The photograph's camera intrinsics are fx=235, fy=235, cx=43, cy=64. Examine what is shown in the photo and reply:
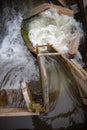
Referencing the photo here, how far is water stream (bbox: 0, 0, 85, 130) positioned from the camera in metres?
5.12

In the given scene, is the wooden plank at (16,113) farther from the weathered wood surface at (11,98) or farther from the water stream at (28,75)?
the weathered wood surface at (11,98)

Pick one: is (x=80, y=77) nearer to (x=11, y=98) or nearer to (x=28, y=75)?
(x=11, y=98)

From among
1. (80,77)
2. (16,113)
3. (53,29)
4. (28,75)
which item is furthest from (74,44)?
(16,113)

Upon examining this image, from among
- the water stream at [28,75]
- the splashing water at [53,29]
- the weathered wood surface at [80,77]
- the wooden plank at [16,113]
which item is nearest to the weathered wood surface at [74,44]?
the splashing water at [53,29]

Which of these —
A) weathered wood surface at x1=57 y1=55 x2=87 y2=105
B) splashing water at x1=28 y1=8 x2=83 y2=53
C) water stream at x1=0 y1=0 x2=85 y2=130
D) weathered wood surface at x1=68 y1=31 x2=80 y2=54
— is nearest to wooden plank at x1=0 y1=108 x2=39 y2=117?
water stream at x1=0 y1=0 x2=85 y2=130

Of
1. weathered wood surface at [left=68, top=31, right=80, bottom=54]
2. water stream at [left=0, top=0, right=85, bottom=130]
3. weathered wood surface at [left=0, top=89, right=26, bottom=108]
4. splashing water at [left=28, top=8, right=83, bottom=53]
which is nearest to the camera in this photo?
water stream at [left=0, top=0, right=85, bottom=130]

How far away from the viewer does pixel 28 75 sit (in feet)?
24.6

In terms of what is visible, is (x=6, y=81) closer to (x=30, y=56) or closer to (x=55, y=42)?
(x=30, y=56)

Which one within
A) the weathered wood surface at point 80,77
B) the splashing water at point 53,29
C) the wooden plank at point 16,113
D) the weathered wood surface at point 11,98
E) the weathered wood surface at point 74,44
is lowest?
the wooden plank at point 16,113

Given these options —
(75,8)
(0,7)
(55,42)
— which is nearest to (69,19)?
(75,8)

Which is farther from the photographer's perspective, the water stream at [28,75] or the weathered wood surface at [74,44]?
the weathered wood surface at [74,44]

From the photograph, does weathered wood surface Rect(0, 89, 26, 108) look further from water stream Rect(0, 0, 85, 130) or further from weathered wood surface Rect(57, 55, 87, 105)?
weathered wood surface Rect(57, 55, 87, 105)

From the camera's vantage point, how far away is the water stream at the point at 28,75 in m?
5.12

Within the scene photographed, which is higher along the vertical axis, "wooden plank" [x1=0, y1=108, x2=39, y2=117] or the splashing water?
the splashing water
